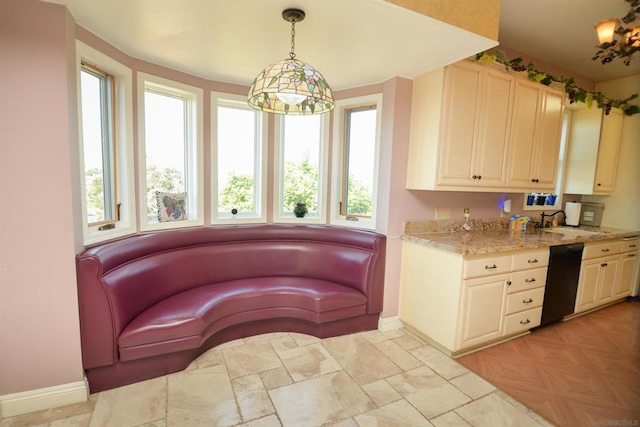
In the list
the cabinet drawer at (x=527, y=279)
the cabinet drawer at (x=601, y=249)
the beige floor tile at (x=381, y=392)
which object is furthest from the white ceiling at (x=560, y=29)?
the beige floor tile at (x=381, y=392)

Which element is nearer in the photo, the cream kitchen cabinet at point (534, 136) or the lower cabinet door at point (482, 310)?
the lower cabinet door at point (482, 310)

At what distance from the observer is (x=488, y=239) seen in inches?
106

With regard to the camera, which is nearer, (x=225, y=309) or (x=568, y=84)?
(x=225, y=309)

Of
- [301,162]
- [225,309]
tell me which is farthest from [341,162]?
[225,309]

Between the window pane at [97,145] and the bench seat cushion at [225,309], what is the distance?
0.88 meters

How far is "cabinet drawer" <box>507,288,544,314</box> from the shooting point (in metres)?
2.56

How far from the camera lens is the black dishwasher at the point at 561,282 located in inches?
110

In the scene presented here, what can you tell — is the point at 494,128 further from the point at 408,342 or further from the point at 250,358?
the point at 250,358

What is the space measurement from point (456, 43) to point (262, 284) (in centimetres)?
239

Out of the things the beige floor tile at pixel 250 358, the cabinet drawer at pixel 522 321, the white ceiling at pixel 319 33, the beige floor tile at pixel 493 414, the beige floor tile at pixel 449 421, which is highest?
the white ceiling at pixel 319 33

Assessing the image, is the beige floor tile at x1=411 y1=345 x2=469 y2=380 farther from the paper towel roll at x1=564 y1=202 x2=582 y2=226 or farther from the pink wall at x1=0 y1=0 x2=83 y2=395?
the paper towel roll at x1=564 y1=202 x2=582 y2=226

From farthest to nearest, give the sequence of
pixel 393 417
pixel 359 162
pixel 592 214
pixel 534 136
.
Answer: pixel 592 214 < pixel 359 162 < pixel 534 136 < pixel 393 417

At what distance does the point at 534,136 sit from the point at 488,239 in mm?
1258

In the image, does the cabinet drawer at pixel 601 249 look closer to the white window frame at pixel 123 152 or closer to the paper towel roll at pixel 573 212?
the paper towel roll at pixel 573 212
